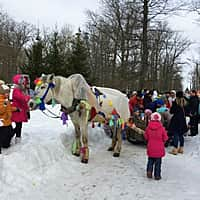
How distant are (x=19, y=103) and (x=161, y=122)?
14.7 feet

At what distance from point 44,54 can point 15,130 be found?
18.9 m

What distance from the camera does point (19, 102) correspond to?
629cm

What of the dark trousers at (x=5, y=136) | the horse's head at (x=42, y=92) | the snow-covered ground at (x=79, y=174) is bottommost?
the snow-covered ground at (x=79, y=174)

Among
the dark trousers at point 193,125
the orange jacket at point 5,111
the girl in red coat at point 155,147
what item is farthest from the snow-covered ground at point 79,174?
the dark trousers at point 193,125

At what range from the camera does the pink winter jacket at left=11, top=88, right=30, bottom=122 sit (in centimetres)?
624

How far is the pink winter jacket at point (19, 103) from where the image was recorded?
624cm

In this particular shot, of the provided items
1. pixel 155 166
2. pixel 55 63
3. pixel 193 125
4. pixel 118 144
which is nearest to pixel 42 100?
pixel 118 144

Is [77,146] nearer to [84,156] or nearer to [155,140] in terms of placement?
[84,156]

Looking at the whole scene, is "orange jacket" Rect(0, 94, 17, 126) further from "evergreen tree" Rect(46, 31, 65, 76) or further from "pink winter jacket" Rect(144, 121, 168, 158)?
"evergreen tree" Rect(46, 31, 65, 76)

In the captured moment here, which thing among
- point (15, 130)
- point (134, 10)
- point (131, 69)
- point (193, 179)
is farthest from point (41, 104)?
point (131, 69)

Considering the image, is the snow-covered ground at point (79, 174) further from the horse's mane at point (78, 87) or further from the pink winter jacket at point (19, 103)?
the horse's mane at point (78, 87)

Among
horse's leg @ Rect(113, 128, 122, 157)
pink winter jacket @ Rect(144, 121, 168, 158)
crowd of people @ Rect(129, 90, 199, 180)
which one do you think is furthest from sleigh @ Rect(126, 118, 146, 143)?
pink winter jacket @ Rect(144, 121, 168, 158)

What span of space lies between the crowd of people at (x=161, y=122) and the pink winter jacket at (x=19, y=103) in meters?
2.68

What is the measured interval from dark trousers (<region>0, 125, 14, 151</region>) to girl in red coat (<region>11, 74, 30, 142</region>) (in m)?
0.24
